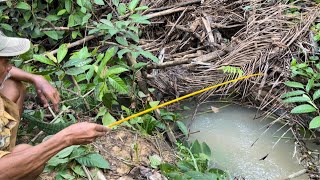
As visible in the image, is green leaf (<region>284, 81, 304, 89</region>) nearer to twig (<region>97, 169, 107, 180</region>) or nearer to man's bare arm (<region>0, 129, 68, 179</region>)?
twig (<region>97, 169, 107, 180</region>)

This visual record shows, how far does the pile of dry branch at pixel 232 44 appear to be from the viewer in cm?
299

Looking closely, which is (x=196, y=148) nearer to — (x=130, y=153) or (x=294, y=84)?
(x=130, y=153)

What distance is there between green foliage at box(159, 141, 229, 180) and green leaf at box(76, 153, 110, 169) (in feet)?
1.04

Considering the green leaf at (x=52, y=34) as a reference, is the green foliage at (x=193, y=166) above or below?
below

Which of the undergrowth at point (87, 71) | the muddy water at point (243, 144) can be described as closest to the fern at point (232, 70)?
the undergrowth at point (87, 71)

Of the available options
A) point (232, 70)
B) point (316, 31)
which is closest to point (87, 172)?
point (232, 70)

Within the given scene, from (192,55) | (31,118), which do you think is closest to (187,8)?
(192,55)

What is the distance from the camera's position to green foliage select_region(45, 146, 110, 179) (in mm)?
2227

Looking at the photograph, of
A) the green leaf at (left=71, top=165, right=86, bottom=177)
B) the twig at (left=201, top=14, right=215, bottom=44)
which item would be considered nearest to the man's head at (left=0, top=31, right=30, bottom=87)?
the green leaf at (left=71, top=165, right=86, bottom=177)

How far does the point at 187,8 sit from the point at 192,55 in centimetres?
57

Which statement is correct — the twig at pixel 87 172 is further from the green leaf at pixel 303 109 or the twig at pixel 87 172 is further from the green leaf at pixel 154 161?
the green leaf at pixel 303 109

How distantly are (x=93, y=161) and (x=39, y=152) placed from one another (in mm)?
548

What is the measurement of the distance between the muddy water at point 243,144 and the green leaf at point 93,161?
813 millimetres

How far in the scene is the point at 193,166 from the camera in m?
2.42
